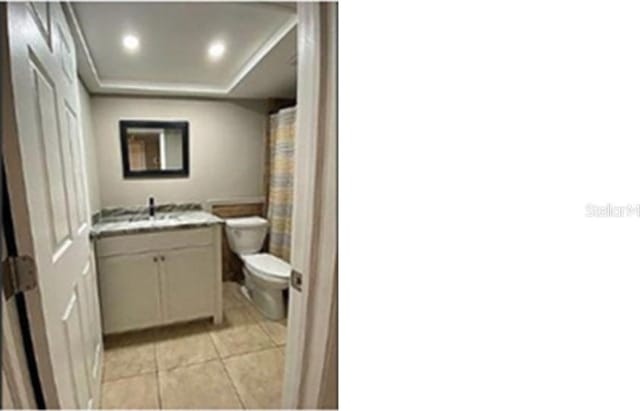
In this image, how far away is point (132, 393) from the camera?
206cm

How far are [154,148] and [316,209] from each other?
2.75 metres

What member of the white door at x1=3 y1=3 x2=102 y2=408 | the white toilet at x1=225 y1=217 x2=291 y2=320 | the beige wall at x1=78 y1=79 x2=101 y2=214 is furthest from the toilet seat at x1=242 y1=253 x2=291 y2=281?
the white door at x1=3 y1=3 x2=102 y2=408

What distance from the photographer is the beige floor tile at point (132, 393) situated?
6.44 ft

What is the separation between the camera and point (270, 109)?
3699 millimetres

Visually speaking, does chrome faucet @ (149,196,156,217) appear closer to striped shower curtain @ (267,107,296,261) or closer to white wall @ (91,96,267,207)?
white wall @ (91,96,267,207)

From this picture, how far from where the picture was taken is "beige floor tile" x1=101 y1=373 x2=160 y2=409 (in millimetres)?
1963

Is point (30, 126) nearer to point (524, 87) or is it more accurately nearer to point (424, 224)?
point (424, 224)

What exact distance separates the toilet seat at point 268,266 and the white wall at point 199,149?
823 mm

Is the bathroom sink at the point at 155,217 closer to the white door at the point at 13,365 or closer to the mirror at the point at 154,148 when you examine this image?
the mirror at the point at 154,148

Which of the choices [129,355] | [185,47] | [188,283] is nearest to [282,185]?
[188,283]

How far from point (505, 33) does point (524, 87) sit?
0.08 meters

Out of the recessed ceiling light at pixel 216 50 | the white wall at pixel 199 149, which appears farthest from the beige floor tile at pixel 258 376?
the recessed ceiling light at pixel 216 50

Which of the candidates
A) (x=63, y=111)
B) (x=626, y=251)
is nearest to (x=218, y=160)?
(x=63, y=111)

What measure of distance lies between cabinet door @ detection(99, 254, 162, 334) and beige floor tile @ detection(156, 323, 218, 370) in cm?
15
